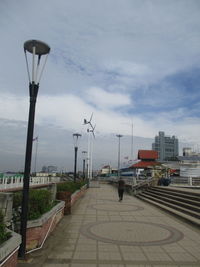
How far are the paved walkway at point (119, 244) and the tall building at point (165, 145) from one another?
130 meters

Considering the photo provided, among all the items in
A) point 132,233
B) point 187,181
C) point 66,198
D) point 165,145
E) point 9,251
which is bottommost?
point 132,233

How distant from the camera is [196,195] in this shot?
1401 cm

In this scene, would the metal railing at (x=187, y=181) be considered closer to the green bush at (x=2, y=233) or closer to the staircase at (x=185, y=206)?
the staircase at (x=185, y=206)

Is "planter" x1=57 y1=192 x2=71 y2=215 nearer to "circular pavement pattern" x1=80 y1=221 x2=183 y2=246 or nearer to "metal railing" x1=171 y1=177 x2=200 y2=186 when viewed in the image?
"circular pavement pattern" x1=80 y1=221 x2=183 y2=246

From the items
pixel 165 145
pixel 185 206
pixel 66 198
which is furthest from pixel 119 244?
pixel 165 145

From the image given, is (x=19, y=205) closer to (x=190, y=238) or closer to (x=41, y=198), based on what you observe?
(x=41, y=198)

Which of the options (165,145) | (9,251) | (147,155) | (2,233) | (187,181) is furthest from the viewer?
(165,145)

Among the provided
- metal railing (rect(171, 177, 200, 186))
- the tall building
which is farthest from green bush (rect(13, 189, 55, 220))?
the tall building

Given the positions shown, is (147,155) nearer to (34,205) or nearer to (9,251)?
(34,205)

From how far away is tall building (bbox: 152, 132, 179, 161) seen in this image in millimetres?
139125

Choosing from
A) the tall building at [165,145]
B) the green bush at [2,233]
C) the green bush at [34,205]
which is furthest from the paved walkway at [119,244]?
the tall building at [165,145]

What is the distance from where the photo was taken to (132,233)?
8.57 meters

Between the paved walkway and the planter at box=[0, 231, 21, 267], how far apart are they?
0.96 m

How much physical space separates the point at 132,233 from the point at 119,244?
149 cm
